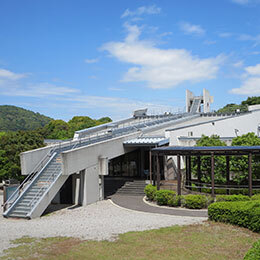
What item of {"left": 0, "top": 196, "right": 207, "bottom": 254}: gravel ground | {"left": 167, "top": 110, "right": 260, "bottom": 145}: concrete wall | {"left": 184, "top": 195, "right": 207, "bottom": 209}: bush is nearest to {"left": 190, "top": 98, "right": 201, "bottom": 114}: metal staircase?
{"left": 167, "top": 110, "right": 260, "bottom": 145}: concrete wall

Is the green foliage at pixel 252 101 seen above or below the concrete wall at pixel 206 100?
above

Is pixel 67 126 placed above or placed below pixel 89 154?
above

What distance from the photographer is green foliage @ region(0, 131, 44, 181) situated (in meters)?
26.1

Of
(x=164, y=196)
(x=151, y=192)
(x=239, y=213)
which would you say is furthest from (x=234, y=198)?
(x=151, y=192)

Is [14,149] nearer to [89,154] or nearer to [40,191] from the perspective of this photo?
[89,154]

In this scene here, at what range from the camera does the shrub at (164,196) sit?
17.7 metres

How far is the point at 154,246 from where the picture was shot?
10.3 m

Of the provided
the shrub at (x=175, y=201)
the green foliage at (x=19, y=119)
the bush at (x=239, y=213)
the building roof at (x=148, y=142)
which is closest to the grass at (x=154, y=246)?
the bush at (x=239, y=213)

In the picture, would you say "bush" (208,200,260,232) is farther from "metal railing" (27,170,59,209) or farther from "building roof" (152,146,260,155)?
"metal railing" (27,170,59,209)

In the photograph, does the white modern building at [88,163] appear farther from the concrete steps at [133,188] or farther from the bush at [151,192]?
the bush at [151,192]

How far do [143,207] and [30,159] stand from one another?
7564mm

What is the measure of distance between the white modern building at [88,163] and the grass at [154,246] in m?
5.50

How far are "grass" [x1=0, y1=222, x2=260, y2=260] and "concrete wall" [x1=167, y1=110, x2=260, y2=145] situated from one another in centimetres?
1314

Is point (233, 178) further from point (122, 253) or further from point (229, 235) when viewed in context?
point (122, 253)
